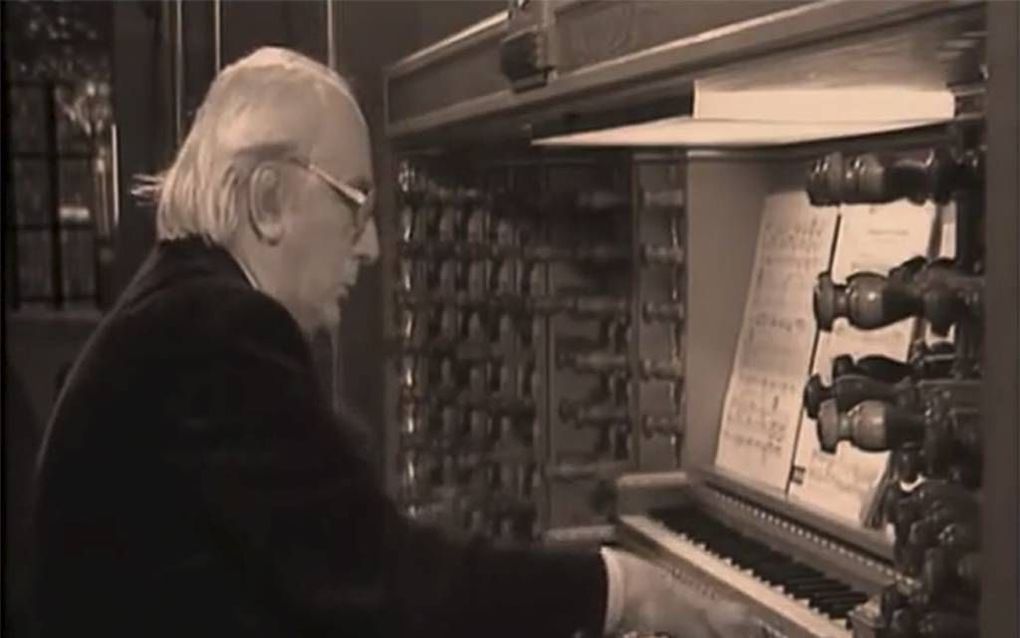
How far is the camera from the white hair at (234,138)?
5.41 feet

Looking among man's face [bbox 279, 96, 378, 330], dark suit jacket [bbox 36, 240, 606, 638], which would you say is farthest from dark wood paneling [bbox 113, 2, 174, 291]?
dark suit jacket [bbox 36, 240, 606, 638]

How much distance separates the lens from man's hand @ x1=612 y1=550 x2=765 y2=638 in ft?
Answer: 5.05

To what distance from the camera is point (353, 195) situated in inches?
67.1

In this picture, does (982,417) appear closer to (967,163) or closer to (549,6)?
(967,163)

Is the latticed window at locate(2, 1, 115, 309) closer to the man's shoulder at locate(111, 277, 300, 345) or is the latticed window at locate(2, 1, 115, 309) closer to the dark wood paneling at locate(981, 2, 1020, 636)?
the man's shoulder at locate(111, 277, 300, 345)

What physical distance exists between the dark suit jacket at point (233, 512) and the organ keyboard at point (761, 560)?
0.29 meters

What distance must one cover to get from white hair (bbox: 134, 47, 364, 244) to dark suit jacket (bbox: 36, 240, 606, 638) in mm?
44

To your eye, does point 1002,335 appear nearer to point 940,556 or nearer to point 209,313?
point 940,556

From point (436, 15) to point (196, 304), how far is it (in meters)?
1.47

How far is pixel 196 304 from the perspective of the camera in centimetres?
155

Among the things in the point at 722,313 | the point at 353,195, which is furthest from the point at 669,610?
the point at 722,313

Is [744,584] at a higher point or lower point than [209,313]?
lower

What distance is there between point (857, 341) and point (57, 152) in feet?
5.27

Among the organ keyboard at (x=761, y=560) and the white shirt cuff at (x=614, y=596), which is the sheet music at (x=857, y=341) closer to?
the organ keyboard at (x=761, y=560)
